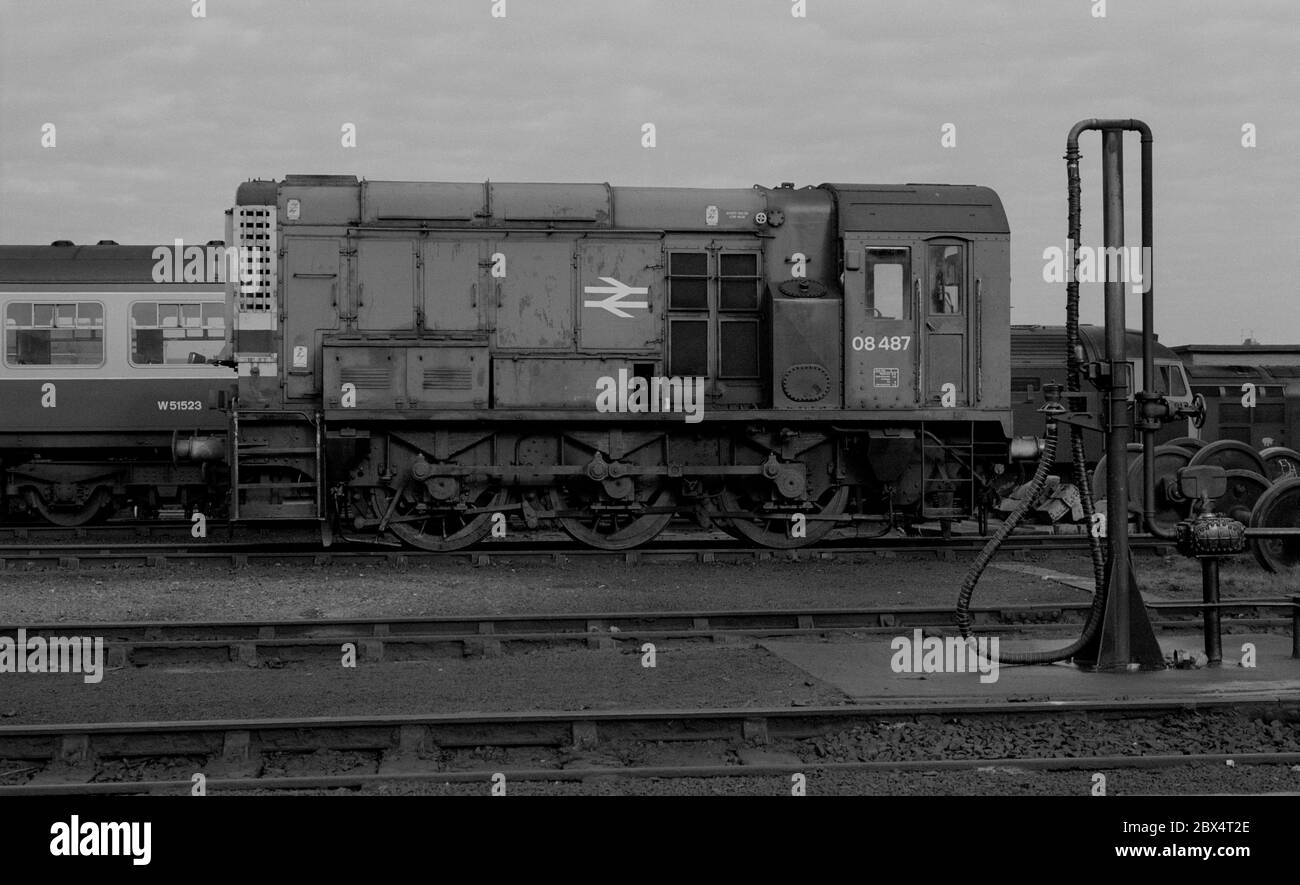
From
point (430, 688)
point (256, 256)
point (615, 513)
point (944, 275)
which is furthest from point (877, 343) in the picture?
point (430, 688)

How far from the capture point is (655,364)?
626 inches

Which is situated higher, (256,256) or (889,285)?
(256,256)

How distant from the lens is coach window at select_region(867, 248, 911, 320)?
51.9ft

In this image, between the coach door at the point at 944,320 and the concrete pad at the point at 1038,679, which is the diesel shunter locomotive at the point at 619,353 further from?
the concrete pad at the point at 1038,679

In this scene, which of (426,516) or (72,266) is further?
(72,266)

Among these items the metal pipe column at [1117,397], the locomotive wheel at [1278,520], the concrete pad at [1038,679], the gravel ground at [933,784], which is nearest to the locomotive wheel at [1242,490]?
the locomotive wheel at [1278,520]

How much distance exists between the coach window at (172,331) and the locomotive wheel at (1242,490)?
46.5ft

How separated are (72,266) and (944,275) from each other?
41.4ft

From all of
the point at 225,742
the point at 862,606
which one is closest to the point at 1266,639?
the point at 862,606

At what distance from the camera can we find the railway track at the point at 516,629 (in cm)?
977

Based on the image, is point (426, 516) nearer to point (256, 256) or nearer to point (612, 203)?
point (256, 256)

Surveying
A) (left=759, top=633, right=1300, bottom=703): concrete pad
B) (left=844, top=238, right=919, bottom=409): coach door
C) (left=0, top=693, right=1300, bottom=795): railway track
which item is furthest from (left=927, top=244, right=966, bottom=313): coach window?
(left=0, top=693, right=1300, bottom=795): railway track

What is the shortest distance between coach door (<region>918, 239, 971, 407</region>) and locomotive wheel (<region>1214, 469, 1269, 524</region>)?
3837 mm

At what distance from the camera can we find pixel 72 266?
63.5 ft
